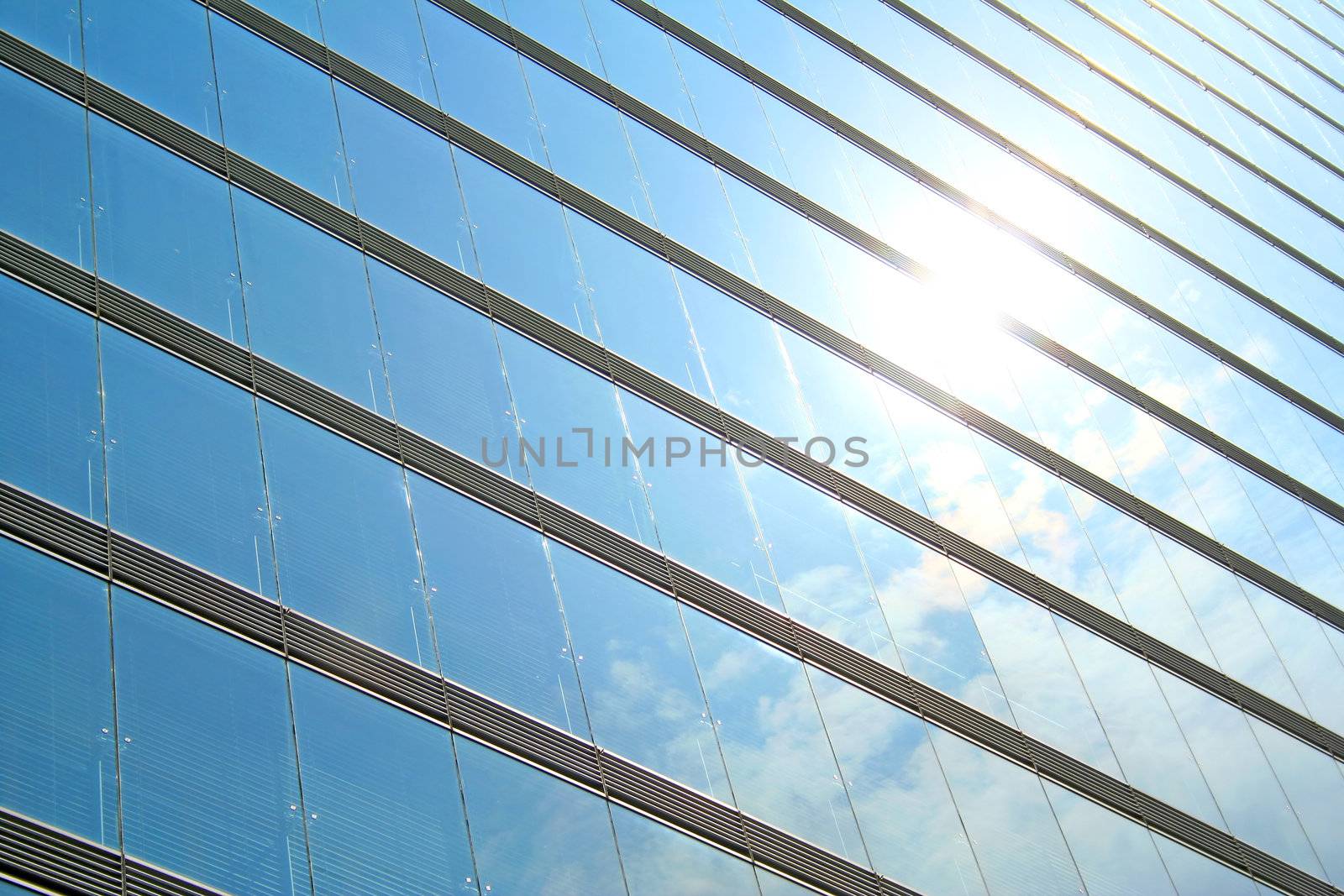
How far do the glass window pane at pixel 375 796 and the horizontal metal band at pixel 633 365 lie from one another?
5.40 metres

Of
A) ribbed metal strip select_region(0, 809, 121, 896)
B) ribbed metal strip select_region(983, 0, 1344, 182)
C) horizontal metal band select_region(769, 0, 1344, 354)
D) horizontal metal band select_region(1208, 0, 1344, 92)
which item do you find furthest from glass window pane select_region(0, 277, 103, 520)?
horizontal metal band select_region(1208, 0, 1344, 92)

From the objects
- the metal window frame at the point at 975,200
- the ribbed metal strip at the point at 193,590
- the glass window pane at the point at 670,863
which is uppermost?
the metal window frame at the point at 975,200

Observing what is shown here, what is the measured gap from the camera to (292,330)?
498 inches

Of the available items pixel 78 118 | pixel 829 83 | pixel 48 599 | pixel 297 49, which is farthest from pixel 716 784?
pixel 829 83

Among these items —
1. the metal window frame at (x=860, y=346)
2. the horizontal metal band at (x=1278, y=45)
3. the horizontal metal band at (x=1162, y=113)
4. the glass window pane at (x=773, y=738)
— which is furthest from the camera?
the horizontal metal band at (x=1278, y=45)

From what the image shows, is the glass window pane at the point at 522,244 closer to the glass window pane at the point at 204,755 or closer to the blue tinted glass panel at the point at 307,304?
the blue tinted glass panel at the point at 307,304

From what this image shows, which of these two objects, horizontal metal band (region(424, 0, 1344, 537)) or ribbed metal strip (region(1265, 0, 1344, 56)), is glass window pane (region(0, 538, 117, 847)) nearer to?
horizontal metal band (region(424, 0, 1344, 537))

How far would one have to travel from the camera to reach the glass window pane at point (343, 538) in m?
10.8

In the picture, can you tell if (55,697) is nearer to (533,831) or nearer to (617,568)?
(533,831)

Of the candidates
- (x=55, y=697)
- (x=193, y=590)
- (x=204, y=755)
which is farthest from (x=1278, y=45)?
(x=55, y=697)

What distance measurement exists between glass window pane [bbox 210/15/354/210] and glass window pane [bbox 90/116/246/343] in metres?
1.07

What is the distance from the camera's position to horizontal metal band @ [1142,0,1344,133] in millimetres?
33844

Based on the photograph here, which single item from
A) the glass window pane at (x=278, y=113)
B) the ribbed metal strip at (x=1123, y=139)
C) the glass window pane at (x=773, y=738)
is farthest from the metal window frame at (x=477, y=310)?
the ribbed metal strip at (x=1123, y=139)

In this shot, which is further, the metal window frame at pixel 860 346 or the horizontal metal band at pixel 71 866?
the metal window frame at pixel 860 346
